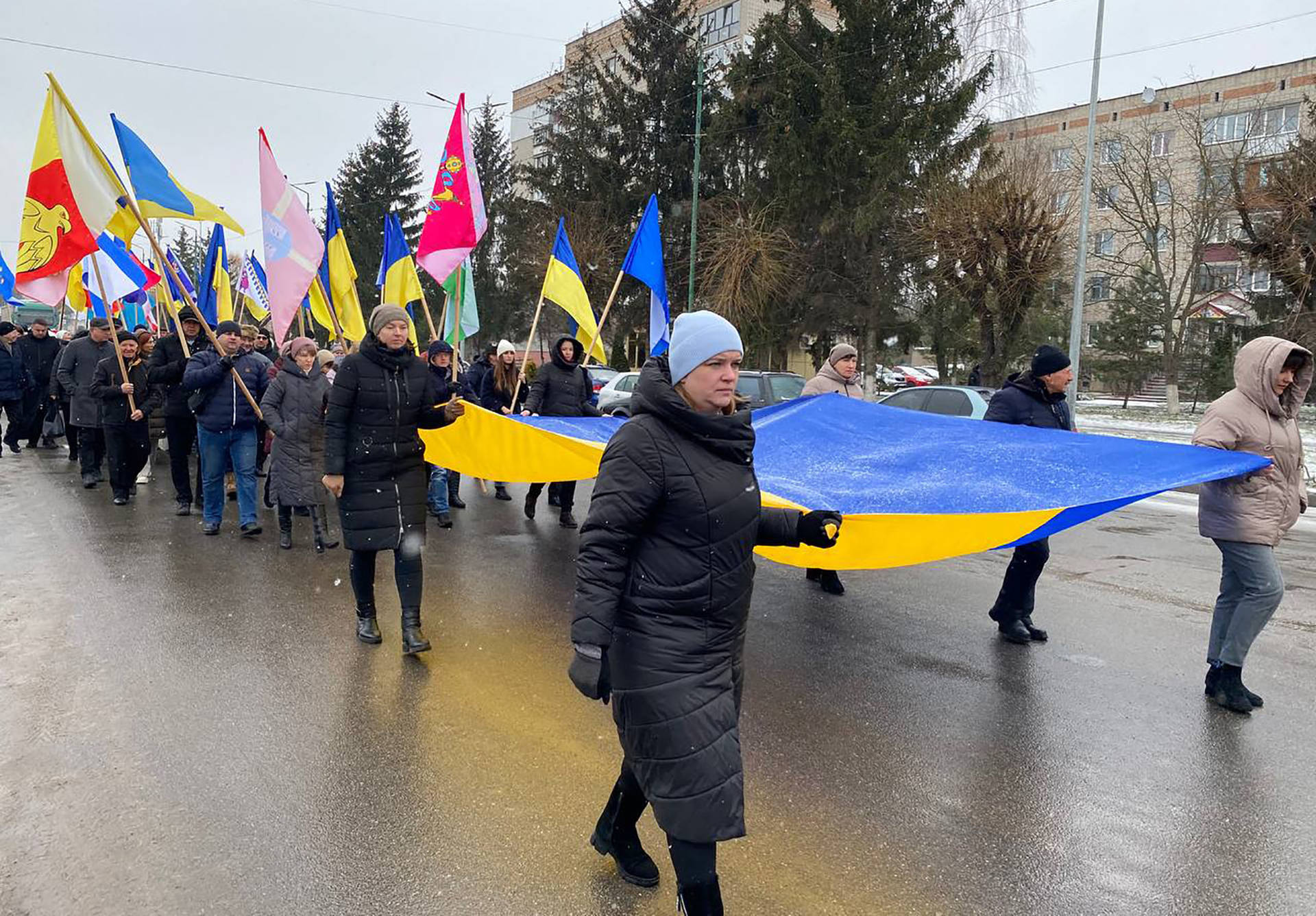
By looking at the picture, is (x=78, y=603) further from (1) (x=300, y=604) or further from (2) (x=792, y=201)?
(2) (x=792, y=201)

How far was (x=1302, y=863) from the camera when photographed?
311cm

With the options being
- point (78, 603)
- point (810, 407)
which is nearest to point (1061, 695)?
point (810, 407)

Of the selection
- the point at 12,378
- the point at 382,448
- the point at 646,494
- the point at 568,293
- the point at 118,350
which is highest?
the point at 568,293

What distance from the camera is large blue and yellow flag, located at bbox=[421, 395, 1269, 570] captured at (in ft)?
13.9

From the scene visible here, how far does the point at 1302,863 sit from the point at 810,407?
13.4 ft

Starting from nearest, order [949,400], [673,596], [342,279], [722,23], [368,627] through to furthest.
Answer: [673,596]
[368,627]
[342,279]
[949,400]
[722,23]

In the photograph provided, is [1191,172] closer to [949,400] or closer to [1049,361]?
[949,400]

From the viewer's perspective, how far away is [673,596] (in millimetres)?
2467

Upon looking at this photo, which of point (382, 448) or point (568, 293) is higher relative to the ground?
point (568, 293)

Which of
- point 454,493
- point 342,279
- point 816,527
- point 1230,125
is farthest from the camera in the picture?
point 1230,125

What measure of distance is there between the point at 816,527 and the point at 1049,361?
345 cm

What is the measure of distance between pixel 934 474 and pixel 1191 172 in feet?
125

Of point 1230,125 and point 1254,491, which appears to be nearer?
point 1254,491

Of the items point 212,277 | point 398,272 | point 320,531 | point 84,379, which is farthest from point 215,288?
point 320,531
